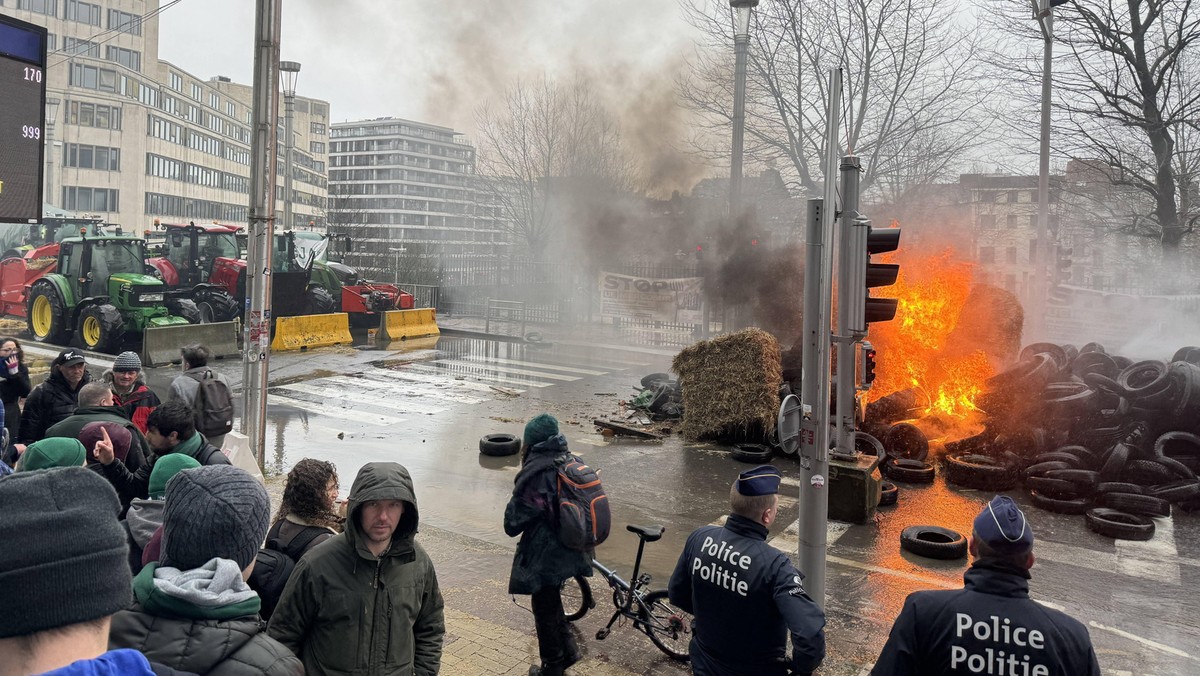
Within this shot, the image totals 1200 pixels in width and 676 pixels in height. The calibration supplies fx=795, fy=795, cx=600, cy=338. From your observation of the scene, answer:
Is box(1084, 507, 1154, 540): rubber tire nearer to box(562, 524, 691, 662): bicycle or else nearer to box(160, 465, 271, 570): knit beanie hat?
box(562, 524, 691, 662): bicycle

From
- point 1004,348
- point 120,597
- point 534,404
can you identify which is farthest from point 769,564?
point 1004,348

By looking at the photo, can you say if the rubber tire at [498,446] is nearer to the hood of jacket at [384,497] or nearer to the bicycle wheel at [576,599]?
the bicycle wheel at [576,599]

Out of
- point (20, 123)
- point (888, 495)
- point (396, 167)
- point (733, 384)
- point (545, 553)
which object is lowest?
point (888, 495)

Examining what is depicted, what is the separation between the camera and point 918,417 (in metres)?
12.7

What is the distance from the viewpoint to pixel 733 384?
12383 millimetres

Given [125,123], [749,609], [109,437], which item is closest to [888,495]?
[749,609]

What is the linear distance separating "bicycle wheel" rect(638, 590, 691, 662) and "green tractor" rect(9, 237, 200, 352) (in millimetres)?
16247

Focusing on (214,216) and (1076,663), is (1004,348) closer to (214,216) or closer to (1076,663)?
(1076,663)

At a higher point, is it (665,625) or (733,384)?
(733,384)

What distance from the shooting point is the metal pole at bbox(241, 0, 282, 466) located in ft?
30.1

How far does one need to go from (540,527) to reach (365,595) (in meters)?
1.99

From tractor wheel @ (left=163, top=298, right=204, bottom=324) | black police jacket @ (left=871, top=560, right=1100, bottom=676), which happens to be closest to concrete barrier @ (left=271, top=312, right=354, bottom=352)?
tractor wheel @ (left=163, top=298, right=204, bottom=324)

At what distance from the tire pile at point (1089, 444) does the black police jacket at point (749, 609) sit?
687cm

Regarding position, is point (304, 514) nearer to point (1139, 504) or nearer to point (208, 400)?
point (208, 400)
